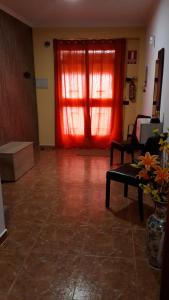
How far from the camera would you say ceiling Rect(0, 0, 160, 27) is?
3398 millimetres

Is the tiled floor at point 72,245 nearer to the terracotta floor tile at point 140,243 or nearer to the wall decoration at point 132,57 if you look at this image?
the terracotta floor tile at point 140,243

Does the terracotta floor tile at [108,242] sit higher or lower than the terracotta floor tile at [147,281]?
higher

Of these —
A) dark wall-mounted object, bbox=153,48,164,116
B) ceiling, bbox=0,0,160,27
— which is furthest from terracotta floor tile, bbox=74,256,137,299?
ceiling, bbox=0,0,160,27

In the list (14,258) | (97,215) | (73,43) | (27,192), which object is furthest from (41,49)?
(14,258)

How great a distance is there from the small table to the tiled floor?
0.51 ft

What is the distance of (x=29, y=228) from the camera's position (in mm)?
2236

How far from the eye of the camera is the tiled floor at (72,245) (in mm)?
1570

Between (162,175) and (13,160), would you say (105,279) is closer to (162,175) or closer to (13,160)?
(162,175)

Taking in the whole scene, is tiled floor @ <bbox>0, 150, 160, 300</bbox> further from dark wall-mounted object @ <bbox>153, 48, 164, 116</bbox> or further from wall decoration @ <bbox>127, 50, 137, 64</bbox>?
wall decoration @ <bbox>127, 50, 137, 64</bbox>

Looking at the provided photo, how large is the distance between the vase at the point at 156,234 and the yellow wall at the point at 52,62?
3.56m

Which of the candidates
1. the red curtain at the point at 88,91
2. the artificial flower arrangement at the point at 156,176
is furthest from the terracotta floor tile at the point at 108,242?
the red curtain at the point at 88,91

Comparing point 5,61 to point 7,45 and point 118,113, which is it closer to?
point 7,45

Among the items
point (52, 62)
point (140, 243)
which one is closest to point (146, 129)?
point (140, 243)

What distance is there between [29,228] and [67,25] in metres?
4.01
